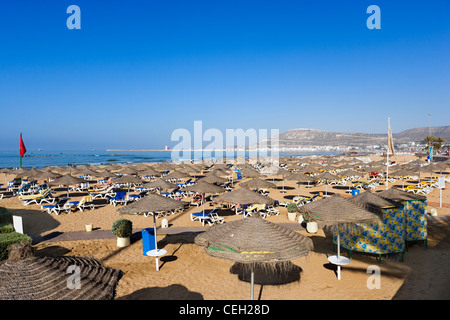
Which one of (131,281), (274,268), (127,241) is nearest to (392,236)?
(274,268)

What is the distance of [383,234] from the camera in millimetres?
7754

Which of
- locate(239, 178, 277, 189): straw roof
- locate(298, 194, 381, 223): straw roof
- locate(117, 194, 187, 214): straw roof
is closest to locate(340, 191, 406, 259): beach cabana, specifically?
locate(298, 194, 381, 223): straw roof

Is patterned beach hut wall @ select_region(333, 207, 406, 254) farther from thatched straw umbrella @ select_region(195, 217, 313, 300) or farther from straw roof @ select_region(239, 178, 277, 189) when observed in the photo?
straw roof @ select_region(239, 178, 277, 189)

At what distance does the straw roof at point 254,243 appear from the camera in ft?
14.6

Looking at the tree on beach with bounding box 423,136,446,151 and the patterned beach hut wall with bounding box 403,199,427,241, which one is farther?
the tree on beach with bounding box 423,136,446,151

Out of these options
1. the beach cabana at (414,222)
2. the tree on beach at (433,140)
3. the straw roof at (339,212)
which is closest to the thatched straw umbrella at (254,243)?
the straw roof at (339,212)

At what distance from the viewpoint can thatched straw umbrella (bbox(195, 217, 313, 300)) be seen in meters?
4.44

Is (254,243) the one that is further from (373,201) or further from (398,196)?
(398,196)

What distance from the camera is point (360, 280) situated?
22.0ft

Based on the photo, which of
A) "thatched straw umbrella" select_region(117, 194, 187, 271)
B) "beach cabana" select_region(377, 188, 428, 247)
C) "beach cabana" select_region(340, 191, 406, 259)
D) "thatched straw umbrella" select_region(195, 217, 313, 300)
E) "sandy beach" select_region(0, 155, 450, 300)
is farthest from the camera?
"beach cabana" select_region(377, 188, 428, 247)

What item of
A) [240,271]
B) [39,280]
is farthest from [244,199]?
[39,280]

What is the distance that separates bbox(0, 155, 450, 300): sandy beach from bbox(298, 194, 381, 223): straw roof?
1591 mm

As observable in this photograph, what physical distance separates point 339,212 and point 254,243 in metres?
2.99
